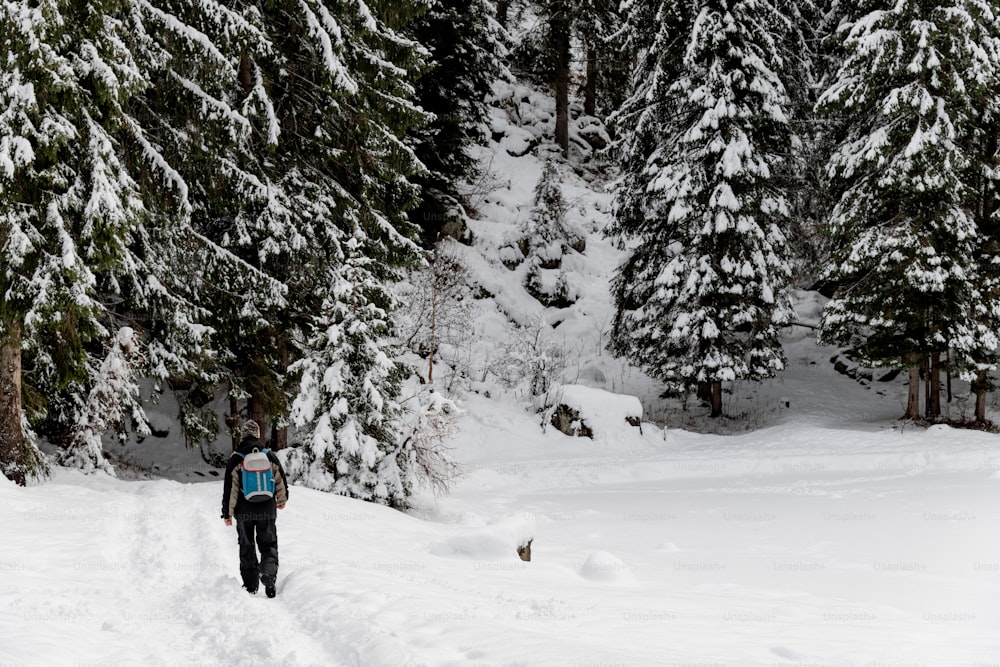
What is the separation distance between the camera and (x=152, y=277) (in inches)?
493

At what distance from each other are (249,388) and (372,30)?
7.26 m

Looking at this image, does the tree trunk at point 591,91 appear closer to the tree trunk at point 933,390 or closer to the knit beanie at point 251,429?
the tree trunk at point 933,390

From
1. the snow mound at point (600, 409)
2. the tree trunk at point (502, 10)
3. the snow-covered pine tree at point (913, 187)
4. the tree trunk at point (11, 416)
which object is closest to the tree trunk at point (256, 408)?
the tree trunk at point (11, 416)

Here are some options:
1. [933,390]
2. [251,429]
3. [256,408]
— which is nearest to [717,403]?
[933,390]

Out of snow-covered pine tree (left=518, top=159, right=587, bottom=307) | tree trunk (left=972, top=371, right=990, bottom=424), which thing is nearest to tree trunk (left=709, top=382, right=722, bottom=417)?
tree trunk (left=972, top=371, right=990, bottom=424)

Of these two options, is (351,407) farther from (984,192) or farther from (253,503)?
(984,192)

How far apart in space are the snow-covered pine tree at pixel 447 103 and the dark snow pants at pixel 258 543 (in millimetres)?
16389

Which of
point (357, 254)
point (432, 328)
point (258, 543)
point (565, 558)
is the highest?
point (357, 254)

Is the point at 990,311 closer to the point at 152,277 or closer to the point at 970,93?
the point at 970,93

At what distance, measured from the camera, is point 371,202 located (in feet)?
52.6

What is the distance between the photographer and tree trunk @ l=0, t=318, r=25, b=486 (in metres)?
10.4

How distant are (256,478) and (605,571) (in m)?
4.10

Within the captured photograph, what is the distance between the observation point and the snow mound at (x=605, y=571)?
335 inches

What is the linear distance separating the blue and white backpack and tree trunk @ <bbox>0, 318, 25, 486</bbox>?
544 cm
